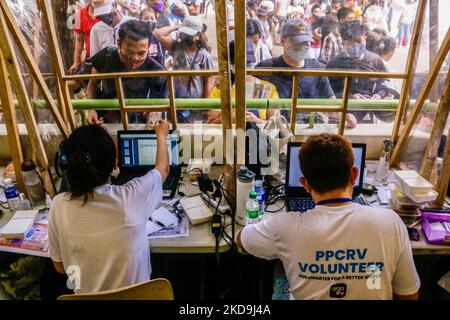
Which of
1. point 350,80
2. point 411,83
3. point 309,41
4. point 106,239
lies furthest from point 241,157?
point 411,83

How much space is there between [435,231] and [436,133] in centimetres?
57

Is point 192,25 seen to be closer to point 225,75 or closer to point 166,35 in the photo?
point 166,35

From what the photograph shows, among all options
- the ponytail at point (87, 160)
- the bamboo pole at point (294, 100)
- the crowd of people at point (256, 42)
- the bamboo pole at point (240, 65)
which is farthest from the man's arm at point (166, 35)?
the ponytail at point (87, 160)

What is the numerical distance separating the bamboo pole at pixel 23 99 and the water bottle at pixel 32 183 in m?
0.04

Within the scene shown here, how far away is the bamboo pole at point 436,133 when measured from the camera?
1.74 meters

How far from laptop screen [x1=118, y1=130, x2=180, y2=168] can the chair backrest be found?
101 cm

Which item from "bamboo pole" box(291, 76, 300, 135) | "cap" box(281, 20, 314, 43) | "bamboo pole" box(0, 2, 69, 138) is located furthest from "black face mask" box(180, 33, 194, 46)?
"bamboo pole" box(0, 2, 69, 138)

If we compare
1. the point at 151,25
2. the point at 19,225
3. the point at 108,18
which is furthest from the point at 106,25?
the point at 19,225

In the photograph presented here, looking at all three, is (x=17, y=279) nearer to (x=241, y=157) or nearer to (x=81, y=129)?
(x=81, y=129)

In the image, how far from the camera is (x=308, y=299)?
44.3 inches

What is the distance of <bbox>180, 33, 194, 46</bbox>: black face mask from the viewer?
2.28 m

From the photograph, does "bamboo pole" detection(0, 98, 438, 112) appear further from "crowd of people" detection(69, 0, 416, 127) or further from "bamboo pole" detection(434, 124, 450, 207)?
"bamboo pole" detection(434, 124, 450, 207)

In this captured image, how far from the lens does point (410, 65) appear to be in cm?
209

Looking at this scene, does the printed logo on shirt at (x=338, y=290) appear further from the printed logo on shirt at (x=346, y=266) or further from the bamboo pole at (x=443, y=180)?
the bamboo pole at (x=443, y=180)
